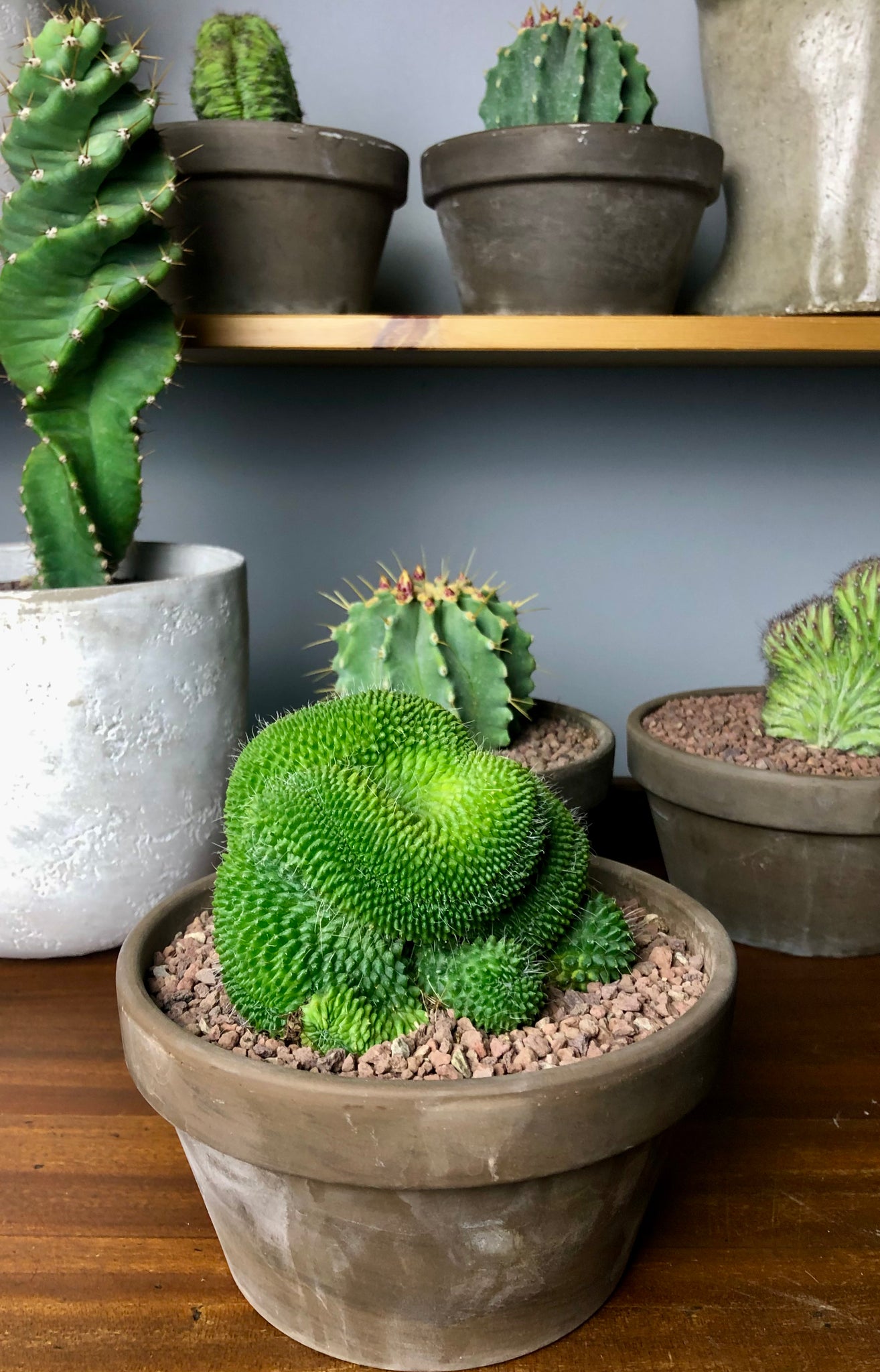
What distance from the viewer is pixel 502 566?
4.68 feet

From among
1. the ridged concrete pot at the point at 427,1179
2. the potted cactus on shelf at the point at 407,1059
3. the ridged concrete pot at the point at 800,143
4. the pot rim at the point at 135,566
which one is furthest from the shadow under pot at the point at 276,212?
the ridged concrete pot at the point at 427,1179

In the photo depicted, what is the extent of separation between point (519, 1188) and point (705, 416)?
1096 mm

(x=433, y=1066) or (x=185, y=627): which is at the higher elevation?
(x=185, y=627)

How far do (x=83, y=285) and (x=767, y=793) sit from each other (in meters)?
0.77

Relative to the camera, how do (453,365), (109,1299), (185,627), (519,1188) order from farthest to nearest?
(453,365)
(185,627)
(109,1299)
(519,1188)

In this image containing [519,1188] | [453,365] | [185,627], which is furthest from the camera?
[453,365]

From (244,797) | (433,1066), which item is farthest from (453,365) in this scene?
(433,1066)

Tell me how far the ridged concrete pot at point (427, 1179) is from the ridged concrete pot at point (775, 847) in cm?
41

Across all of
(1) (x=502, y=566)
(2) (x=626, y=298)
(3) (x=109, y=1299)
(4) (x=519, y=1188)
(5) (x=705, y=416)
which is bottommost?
(3) (x=109, y=1299)

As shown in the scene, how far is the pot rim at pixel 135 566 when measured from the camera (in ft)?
Answer: 3.05

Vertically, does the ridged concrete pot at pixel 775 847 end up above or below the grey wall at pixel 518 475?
below

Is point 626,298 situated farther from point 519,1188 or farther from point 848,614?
point 519,1188

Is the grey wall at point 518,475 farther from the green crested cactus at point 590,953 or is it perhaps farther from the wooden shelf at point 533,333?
the green crested cactus at point 590,953

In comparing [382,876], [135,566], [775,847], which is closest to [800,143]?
[775,847]
